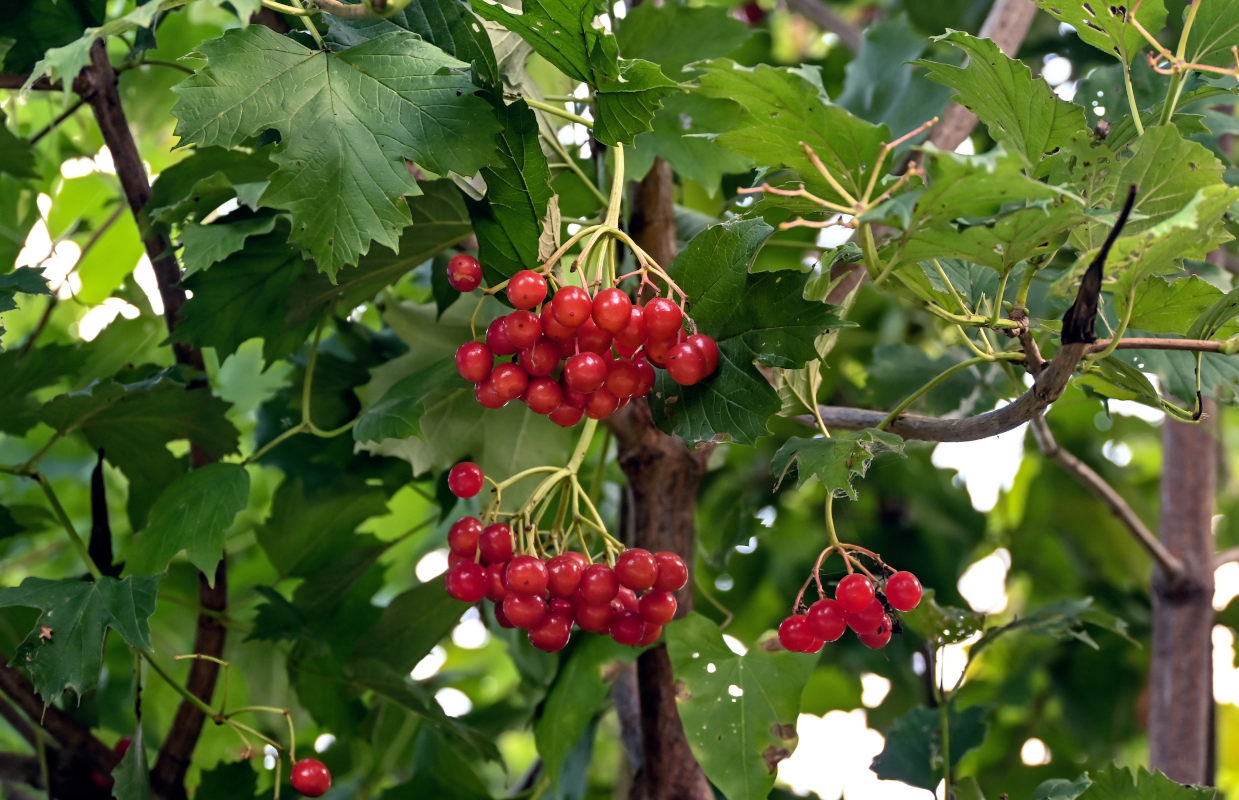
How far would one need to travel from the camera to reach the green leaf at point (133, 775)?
79 centimetres

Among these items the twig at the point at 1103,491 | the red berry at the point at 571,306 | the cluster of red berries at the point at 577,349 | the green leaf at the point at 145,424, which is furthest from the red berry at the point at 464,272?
the twig at the point at 1103,491

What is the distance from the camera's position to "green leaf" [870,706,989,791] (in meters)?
1.07

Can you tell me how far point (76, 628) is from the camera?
30.4 inches

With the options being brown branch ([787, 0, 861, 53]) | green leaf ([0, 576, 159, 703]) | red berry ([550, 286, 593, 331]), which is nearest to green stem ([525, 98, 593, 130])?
red berry ([550, 286, 593, 331])

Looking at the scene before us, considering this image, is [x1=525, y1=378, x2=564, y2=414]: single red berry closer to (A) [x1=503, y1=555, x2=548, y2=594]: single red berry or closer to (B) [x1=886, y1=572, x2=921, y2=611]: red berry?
(A) [x1=503, y1=555, x2=548, y2=594]: single red berry

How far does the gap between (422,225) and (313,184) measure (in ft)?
0.71

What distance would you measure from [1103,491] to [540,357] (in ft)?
2.26

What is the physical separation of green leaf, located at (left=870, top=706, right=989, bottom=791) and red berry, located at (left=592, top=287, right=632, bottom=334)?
0.67 metres

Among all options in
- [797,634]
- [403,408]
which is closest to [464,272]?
[403,408]

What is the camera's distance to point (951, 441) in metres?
0.71

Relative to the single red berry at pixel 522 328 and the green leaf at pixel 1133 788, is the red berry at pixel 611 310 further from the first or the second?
the green leaf at pixel 1133 788

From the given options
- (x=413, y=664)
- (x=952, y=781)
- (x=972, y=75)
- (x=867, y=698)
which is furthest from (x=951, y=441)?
(x=867, y=698)

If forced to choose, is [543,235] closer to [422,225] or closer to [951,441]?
[422,225]

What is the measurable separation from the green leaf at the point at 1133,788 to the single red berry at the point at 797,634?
0.27 meters
